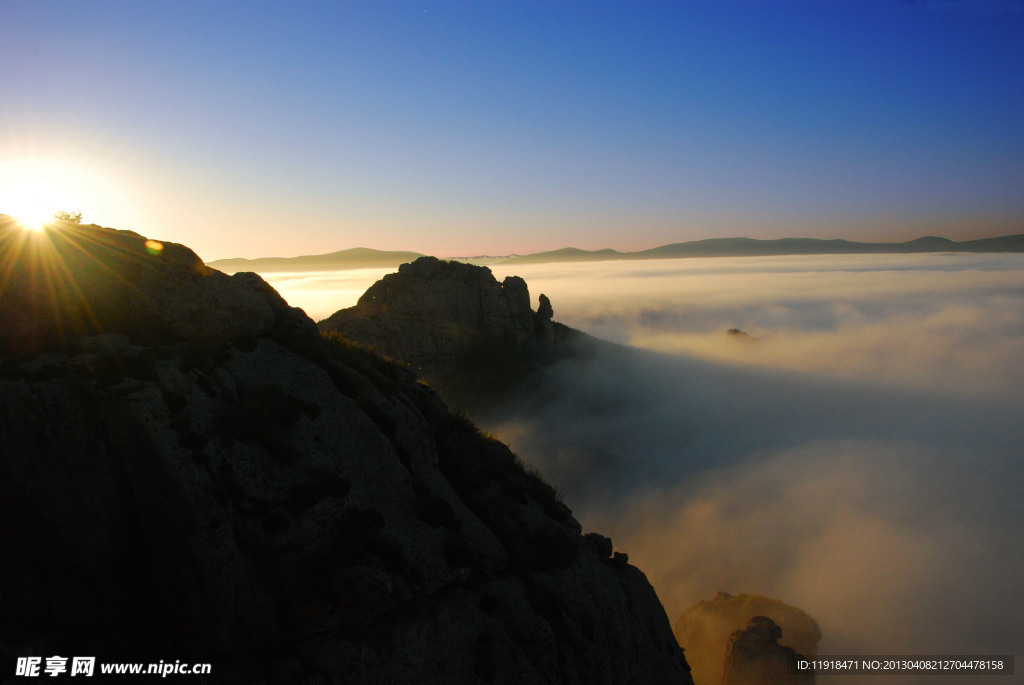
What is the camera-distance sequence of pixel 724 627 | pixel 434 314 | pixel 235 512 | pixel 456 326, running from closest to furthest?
pixel 235 512, pixel 724 627, pixel 434 314, pixel 456 326

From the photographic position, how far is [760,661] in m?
30.3

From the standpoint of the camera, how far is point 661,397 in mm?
107125

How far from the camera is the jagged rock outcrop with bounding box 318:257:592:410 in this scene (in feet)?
197

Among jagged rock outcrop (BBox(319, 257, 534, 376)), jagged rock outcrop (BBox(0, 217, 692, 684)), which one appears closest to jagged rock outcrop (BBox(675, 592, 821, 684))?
jagged rock outcrop (BBox(0, 217, 692, 684))

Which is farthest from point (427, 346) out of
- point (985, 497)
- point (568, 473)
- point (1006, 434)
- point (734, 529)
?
point (1006, 434)

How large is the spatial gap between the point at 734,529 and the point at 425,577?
242ft

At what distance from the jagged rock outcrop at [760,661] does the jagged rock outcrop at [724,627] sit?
3.01m

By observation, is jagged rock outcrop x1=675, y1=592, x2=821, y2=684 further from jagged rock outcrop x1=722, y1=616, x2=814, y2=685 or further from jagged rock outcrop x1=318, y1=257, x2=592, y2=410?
jagged rock outcrop x1=318, y1=257, x2=592, y2=410

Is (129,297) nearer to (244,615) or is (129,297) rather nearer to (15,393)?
(15,393)

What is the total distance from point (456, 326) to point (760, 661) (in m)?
47.4

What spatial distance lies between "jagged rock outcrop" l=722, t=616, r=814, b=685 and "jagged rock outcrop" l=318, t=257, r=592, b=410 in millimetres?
38979

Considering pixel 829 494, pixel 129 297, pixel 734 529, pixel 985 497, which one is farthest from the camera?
pixel 985 497

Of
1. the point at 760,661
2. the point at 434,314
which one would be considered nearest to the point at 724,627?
the point at 760,661

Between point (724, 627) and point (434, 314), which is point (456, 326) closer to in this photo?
point (434, 314)
